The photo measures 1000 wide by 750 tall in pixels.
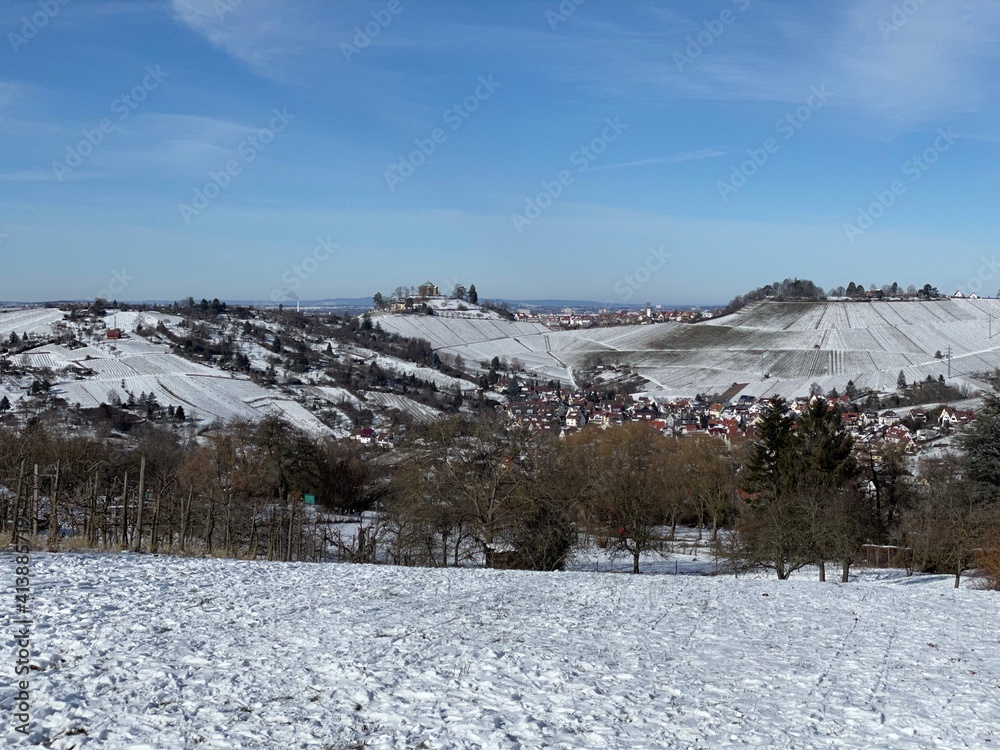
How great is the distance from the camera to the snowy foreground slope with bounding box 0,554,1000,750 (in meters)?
8.20

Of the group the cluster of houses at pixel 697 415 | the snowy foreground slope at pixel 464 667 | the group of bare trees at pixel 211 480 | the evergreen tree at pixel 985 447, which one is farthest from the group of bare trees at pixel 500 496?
the cluster of houses at pixel 697 415

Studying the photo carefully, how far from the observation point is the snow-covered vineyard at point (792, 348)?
133625 mm

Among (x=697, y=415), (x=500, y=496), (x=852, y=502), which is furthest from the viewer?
(x=697, y=415)

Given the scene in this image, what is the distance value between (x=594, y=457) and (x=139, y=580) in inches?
1984

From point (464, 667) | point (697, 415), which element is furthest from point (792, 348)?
point (464, 667)

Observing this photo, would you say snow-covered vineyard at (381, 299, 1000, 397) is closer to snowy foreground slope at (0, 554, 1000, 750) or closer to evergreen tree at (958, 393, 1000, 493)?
evergreen tree at (958, 393, 1000, 493)

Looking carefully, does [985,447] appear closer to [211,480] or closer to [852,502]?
[852,502]

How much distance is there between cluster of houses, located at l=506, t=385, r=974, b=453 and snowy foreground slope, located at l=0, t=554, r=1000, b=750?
202 feet

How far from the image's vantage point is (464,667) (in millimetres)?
10242

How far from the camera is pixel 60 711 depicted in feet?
25.9

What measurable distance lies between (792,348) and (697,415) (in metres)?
49.0

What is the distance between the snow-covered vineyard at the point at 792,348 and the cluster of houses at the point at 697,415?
1223 cm

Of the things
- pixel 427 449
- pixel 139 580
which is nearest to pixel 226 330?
pixel 427 449

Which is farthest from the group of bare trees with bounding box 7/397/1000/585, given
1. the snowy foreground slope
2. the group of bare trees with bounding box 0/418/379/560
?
the snowy foreground slope
